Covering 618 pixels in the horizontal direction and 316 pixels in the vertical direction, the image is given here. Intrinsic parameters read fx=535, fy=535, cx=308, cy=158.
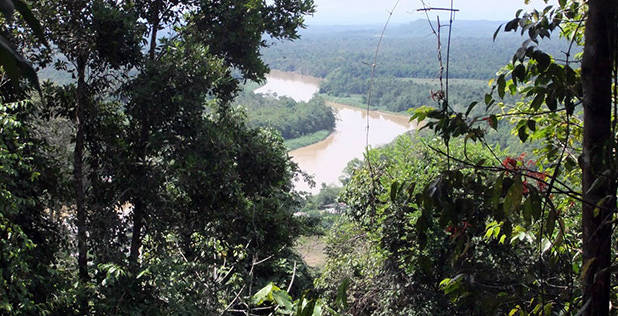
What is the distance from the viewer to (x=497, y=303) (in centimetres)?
103

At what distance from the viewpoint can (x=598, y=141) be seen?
952mm

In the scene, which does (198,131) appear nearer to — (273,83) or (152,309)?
(152,309)

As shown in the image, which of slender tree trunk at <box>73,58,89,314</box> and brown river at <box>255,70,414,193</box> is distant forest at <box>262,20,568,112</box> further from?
slender tree trunk at <box>73,58,89,314</box>

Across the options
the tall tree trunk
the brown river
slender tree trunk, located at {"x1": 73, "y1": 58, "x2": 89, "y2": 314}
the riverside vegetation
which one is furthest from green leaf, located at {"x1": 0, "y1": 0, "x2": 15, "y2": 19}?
the brown river

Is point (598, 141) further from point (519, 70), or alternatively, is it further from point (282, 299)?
point (282, 299)

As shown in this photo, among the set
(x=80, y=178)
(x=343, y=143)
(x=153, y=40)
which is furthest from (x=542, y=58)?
(x=343, y=143)

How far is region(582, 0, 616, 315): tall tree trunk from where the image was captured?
926 millimetres

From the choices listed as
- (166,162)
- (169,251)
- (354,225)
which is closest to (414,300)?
(354,225)

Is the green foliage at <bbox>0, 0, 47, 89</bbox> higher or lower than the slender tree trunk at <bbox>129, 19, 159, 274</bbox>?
higher

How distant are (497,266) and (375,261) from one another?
112 centimetres

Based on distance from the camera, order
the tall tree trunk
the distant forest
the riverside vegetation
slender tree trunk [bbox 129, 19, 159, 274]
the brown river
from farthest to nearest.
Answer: the distant forest < the brown river < slender tree trunk [bbox 129, 19, 159, 274] < the riverside vegetation < the tall tree trunk

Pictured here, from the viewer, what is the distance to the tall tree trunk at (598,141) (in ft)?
3.04

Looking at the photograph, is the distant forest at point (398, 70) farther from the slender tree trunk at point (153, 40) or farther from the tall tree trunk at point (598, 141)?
the tall tree trunk at point (598, 141)

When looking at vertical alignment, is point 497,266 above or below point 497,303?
below
